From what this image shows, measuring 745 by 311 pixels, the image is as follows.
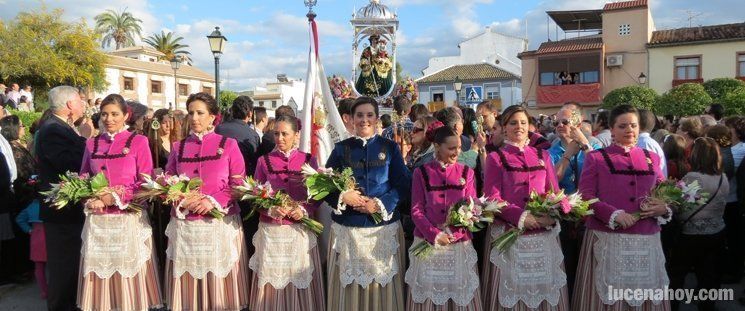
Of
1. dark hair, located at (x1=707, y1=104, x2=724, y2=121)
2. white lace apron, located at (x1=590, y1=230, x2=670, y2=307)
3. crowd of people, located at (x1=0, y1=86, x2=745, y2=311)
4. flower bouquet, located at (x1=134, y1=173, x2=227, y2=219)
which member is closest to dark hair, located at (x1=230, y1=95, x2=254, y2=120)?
crowd of people, located at (x1=0, y1=86, x2=745, y2=311)

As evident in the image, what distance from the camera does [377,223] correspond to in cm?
433

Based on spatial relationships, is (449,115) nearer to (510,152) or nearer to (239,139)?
(510,152)

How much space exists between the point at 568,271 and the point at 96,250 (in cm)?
433

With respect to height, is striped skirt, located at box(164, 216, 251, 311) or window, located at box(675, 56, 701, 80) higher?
window, located at box(675, 56, 701, 80)

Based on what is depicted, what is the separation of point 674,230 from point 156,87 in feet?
155

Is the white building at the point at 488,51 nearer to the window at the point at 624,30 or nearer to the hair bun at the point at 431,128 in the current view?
the window at the point at 624,30

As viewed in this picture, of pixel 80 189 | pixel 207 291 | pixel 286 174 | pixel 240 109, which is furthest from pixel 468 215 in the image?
pixel 80 189

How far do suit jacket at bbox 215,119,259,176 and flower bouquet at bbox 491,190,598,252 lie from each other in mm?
2743

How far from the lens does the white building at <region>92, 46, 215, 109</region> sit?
138 ft

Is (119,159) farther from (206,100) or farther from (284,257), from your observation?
(284,257)

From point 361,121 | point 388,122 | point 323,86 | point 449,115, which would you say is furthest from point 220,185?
point 388,122

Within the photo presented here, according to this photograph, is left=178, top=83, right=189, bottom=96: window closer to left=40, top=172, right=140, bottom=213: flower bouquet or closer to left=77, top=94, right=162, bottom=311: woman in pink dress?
left=77, top=94, right=162, bottom=311: woman in pink dress

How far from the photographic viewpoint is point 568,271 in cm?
520

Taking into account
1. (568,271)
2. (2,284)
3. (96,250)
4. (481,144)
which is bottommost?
(2,284)
